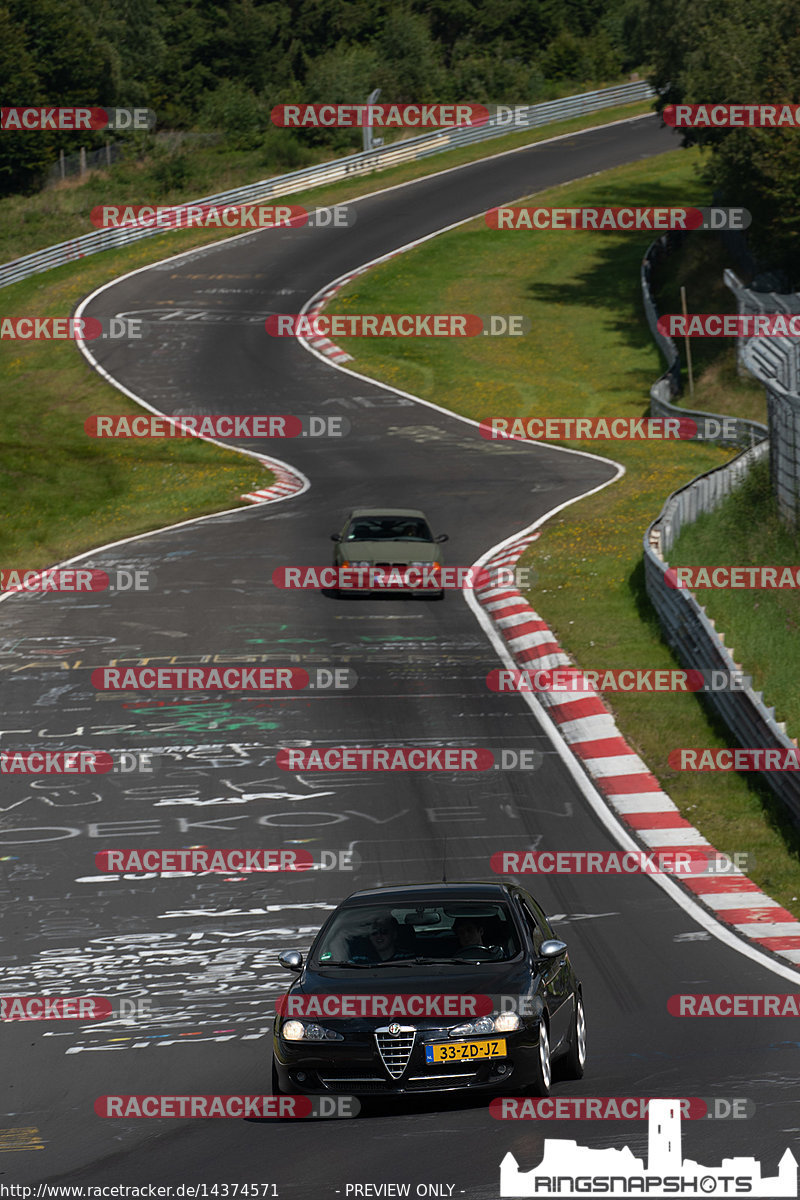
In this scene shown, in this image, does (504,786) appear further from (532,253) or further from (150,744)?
(532,253)

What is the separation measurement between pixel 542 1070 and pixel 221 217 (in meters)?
65.9

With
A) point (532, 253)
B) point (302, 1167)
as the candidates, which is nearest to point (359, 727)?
point (302, 1167)

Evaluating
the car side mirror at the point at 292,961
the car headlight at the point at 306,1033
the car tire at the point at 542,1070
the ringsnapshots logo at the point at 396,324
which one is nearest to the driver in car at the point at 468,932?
the car tire at the point at 542,1070

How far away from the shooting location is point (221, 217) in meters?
71.9

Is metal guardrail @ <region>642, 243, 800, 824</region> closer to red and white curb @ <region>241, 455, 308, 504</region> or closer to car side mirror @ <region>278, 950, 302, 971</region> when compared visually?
car side mirror @ <region>278, 950, 302, 971</region>

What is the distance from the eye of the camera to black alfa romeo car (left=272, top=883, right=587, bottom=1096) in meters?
9.56

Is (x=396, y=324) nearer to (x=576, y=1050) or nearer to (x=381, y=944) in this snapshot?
(x=381, y=944)

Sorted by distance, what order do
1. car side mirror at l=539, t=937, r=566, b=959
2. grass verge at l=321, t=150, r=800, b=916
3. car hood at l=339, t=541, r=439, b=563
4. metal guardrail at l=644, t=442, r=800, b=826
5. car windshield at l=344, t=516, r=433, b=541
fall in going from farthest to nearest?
car windshield at l=344, t=516, r=433, b=541, car hood at l=339, t=541, r=439, b=563, grass verge at l=321, t=150, r=800, b=916, metal guardrail at l=644, t=442, r=800, b=826, car side mirror at l=539, t=937, r=566, b=959

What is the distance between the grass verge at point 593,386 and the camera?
1950cm

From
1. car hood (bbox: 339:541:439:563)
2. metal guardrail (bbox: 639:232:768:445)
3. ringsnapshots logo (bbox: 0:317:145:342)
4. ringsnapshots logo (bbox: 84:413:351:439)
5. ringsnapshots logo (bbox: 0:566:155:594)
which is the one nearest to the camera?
car hood (bbox: 339:541:439:563)

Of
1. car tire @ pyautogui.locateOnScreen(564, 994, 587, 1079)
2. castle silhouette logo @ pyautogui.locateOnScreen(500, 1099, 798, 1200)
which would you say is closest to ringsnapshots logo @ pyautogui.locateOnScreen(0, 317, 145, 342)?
car tire @ pyautogui.locateOnScreen(564, 994, 587, 1079)

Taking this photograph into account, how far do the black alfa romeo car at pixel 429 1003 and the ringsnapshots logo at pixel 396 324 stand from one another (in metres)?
47.7

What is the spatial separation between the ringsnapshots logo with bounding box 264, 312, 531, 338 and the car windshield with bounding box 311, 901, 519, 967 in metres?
47.7

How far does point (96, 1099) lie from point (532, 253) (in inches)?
2340
